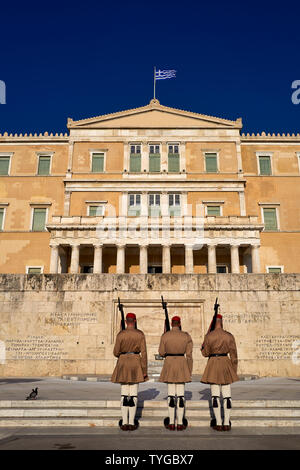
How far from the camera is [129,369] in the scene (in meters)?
6.83

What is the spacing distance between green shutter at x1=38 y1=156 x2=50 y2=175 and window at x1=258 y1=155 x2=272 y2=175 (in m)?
19.6

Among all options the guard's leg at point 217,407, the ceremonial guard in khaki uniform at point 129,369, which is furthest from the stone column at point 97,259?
the guard's leg at point 217,407

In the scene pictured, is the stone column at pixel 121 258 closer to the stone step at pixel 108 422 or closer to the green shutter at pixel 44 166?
the green shutter at pixel 44 166

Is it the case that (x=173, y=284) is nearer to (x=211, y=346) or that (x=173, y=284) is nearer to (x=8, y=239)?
(x=211, y=346)

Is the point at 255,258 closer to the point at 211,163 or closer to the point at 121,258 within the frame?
the point at 121,258

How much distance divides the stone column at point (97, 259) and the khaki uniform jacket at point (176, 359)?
2188 cm

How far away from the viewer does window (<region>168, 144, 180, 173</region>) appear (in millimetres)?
34156

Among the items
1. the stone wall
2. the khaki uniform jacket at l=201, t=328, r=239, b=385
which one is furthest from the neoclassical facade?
the khaki uniform jacket at l=201, t=328, r=239, b=385

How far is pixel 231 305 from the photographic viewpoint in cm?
1578

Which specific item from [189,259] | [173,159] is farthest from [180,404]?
[173,159]

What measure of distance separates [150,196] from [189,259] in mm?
7634

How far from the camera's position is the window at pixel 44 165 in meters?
34.7
